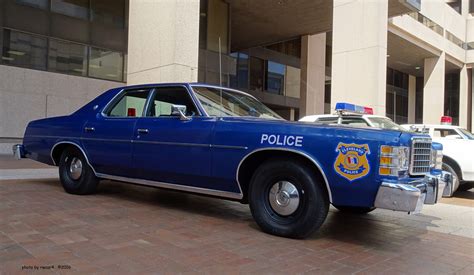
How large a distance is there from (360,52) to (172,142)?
10.5m

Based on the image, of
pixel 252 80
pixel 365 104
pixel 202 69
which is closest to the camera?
pixel 365 104

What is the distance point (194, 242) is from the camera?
13.5ft

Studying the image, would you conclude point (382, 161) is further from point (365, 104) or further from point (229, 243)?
point (365, 104)

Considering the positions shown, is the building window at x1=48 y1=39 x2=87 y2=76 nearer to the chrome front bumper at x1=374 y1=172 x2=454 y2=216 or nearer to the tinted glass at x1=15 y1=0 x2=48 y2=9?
the tinted glass at x1=15 y1=0 x2=48 y2=9

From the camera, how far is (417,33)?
26109 millimetres

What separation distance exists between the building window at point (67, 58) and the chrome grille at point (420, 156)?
15323 millimetres

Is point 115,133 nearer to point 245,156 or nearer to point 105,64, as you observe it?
point 245,156

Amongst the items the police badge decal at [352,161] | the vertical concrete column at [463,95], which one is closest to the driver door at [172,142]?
the police badge decal at [352,161]

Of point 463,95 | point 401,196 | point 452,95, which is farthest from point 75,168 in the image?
point 452,95

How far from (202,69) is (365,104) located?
7927 mm

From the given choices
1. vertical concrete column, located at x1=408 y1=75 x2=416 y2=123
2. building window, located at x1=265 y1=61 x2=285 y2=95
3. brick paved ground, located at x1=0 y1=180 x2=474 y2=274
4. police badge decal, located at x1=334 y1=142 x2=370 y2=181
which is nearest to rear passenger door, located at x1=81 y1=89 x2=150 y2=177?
brick paved ground, located at x1=0 y1=180 x2=474 y2=274

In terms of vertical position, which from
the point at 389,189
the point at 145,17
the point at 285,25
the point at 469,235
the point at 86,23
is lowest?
the point at 469,235

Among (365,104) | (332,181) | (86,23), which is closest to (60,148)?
(332,181)

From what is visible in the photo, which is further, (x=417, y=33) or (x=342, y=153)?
(x=417, y=33)
